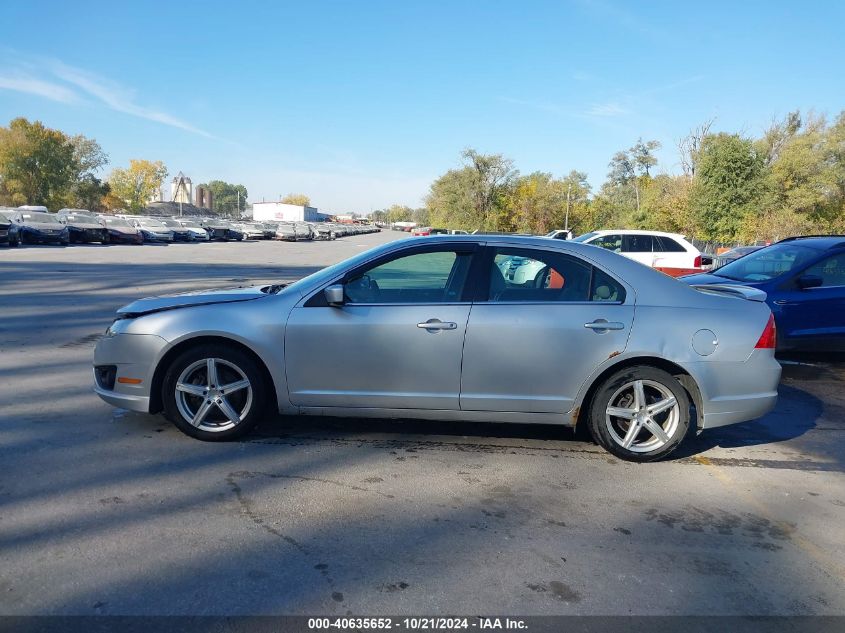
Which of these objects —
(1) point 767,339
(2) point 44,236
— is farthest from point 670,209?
(1) point 767,339

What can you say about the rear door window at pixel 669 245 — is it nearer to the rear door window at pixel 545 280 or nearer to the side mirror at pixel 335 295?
the rear door window at pixel 545 280

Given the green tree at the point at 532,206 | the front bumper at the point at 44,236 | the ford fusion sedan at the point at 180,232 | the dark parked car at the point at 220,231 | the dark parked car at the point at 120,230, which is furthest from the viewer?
the green tree at the point at 532,206

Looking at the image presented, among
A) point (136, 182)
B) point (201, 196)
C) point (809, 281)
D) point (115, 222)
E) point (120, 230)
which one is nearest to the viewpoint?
point (809, 281)

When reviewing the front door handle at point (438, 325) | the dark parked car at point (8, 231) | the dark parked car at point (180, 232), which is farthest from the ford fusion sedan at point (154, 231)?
the front door handle at point (438, 325)

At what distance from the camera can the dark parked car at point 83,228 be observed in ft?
109

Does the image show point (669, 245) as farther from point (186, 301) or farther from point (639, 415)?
point (186, 301)

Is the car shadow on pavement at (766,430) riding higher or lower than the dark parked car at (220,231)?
lower

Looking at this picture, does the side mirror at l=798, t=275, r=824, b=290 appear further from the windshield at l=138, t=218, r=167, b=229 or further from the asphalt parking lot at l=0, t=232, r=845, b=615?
the windshield at l=138, t=218, r=167, b=229

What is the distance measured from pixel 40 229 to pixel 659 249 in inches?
1116

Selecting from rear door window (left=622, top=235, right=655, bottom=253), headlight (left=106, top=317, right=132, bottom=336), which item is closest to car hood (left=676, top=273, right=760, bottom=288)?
headlight (left=106, top=317, right=132, bottom=336)

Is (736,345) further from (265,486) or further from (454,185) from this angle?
(454,185)

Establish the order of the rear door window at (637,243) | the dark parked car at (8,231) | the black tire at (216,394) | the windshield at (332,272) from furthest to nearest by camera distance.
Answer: the dark parked car at (8,231), the rear door window at (637,243), the windshield at (332,272), the black tire at (216,394)

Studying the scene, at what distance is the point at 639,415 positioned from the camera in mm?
4371

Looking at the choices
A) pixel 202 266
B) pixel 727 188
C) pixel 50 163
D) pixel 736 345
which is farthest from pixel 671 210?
pixel 50 163
